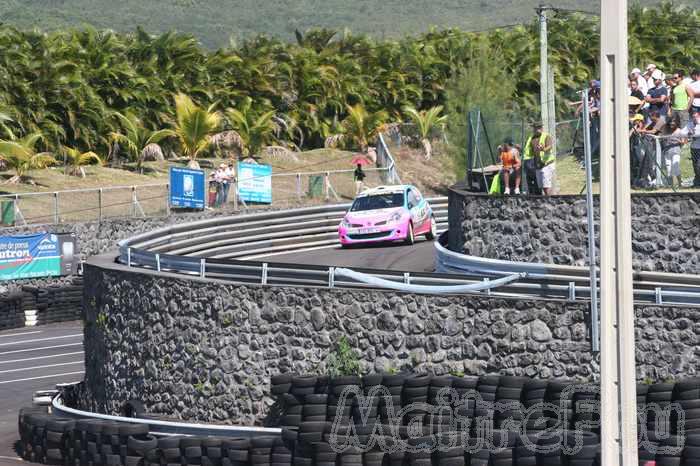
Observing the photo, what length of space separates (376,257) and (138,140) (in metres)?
25.9

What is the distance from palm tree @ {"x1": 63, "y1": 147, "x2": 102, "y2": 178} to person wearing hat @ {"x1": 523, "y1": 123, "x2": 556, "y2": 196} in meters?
31.3

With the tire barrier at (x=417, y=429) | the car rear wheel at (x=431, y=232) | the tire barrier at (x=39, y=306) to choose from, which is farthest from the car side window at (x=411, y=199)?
the tire barrier at (x=417, y=429)

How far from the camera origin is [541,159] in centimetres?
2222

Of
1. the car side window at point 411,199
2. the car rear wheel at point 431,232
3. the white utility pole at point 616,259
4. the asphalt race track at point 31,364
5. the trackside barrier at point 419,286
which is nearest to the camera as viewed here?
the white utility pole at point 616,259

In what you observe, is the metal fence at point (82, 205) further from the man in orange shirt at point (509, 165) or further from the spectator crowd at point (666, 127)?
the spectator crowd at point (666, 127)

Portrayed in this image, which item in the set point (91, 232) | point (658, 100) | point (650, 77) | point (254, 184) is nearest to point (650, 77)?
point (650, 77)

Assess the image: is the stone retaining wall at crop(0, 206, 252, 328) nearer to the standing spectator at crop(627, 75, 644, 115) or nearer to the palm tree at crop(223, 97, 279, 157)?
the palm tree at crop(223, 97, 279, 157)

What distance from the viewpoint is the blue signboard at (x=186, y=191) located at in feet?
138

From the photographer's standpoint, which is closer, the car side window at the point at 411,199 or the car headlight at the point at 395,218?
the car headlight at the point at 395,218

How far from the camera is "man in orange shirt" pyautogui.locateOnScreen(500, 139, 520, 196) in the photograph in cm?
2283

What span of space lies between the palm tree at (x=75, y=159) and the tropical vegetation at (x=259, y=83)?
55cm

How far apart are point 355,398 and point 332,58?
158ft

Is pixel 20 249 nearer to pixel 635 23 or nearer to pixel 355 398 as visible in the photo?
pixel 355 398

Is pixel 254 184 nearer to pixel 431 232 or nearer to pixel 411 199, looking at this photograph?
pixel 431 232
